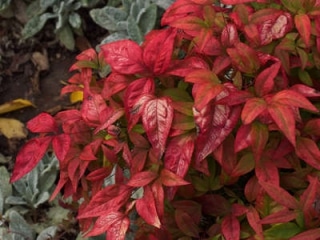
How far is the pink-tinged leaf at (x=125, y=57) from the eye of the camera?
166 cm

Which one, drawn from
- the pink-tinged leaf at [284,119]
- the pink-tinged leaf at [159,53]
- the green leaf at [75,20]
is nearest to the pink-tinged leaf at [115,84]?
the pink-tinged leaf at [159,53]

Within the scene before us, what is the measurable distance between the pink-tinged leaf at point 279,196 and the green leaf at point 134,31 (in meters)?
1.72

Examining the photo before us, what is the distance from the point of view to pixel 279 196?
151 cm

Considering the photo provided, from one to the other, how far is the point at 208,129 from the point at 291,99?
21 centimetres

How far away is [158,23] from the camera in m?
3.29

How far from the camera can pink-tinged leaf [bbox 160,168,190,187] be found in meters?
1.57

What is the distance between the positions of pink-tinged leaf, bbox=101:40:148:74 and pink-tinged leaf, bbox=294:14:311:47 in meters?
0.40

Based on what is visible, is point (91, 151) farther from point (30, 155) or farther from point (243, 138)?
point (243, 138)

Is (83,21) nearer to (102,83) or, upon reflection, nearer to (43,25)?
(43,25)

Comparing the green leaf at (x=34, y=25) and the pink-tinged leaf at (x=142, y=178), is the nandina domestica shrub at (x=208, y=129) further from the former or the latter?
the green leaf at (x=34, y=25)

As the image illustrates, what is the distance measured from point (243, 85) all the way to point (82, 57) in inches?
21.9

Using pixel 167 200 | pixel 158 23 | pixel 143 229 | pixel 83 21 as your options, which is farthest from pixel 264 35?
pixel 83 21

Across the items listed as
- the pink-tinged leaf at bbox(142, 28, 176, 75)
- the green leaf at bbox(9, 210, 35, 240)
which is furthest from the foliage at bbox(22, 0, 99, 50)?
the pink-tinged leaf at bbox(142, 28, 176, 75)

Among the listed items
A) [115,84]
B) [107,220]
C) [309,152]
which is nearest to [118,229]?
→ [107,220]
